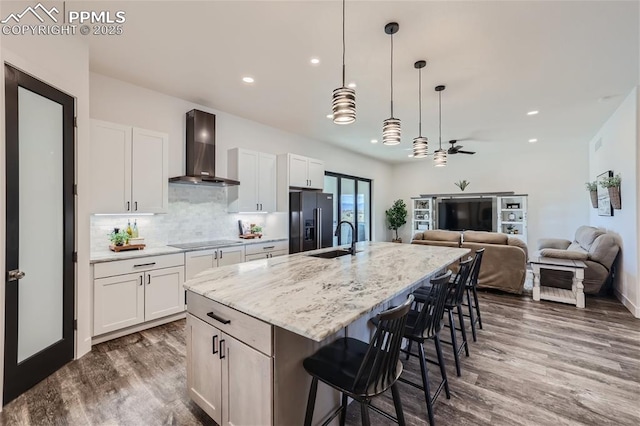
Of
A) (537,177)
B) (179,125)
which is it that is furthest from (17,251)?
(537,177)

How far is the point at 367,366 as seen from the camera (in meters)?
1.41

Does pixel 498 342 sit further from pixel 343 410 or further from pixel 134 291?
pixel 134 291

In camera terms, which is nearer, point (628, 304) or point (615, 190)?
point (628, 304)

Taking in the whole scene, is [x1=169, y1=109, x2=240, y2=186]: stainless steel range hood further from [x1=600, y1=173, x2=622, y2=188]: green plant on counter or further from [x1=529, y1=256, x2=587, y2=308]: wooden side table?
[x1=600, y1=173, x2=622, y2=188]: green plant on counter

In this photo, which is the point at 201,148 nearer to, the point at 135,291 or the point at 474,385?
the point at 135,291

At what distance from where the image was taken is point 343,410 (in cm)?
166

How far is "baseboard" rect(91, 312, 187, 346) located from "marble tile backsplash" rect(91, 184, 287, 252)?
3.12ft

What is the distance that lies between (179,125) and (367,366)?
3932 mm

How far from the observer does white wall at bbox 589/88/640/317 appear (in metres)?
3.63

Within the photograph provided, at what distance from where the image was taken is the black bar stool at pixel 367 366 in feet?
4.22

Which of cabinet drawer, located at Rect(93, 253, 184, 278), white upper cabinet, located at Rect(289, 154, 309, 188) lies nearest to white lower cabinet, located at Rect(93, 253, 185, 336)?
cabinet drawer, located at Rect(93, 253, 184, 278)

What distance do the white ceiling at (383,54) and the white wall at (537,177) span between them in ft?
8.89

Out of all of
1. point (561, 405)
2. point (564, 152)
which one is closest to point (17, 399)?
point (561, 405)

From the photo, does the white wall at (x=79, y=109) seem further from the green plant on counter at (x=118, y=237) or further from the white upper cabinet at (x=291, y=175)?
the white upper cabinet at (x=291, y=175)
